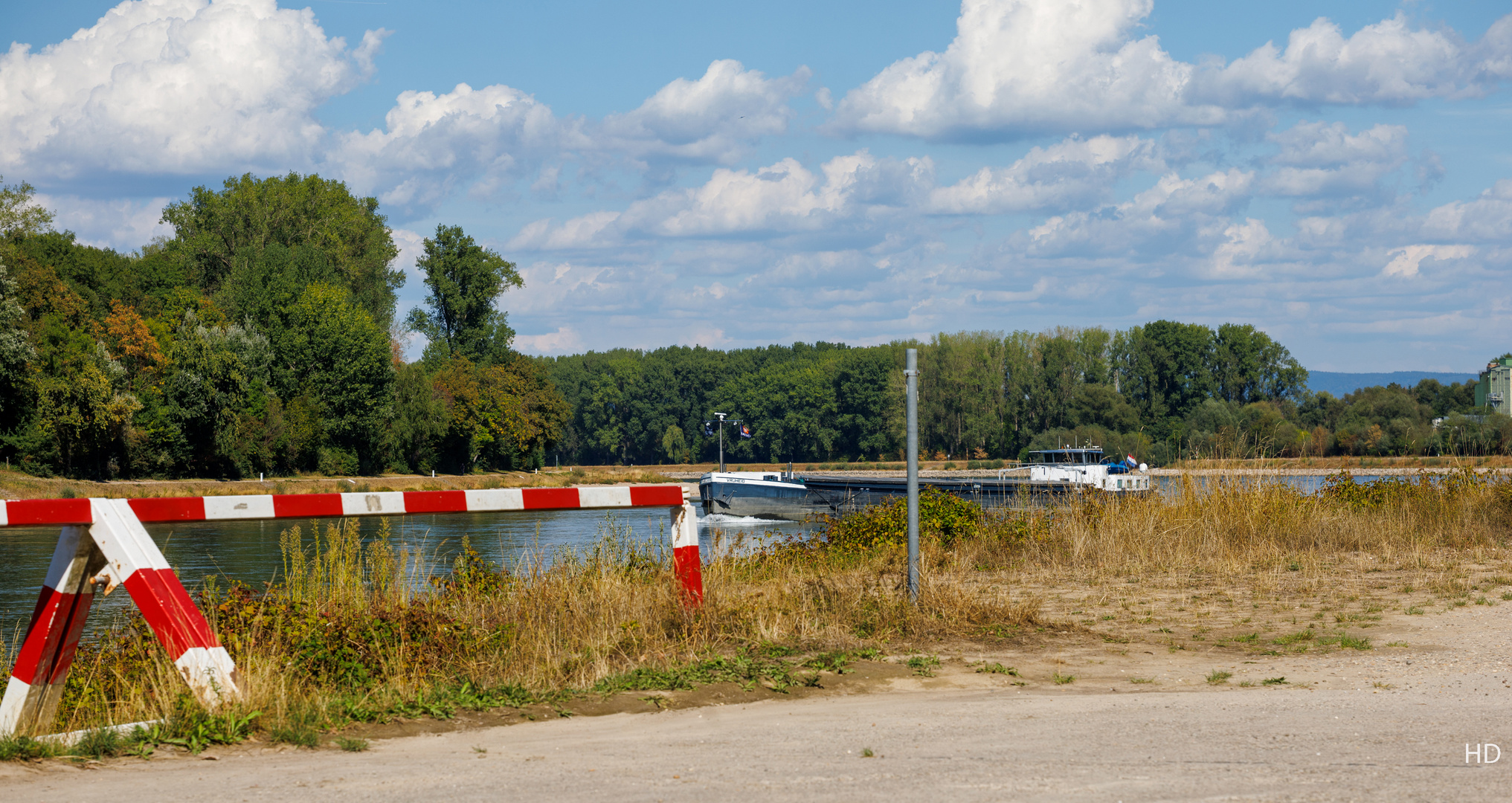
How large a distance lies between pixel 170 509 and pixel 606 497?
7.85 ft

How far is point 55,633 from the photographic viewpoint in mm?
5547

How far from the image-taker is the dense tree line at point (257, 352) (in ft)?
175

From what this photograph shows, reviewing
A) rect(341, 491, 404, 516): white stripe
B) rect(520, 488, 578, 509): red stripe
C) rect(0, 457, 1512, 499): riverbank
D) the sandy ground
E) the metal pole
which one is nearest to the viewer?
the sandy ground

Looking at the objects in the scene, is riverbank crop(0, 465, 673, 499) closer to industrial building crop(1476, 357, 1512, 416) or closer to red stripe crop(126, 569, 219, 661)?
red stripe crop(126, 569, 219, 661)

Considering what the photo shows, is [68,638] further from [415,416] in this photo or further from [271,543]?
[415,416]

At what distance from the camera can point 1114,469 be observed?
175 feet

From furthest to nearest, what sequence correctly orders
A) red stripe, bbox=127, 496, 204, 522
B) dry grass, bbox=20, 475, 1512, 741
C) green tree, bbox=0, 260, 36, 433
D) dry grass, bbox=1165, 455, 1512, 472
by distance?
green tree, bbox=0, 260, 36, 433
dry grass, bbox=1165, 455, 1512, 472
dry grass, bbox=20, 475, 1512, 741
red stripe, bbox=127, 496, 204, 522

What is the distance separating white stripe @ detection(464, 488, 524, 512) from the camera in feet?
22.9

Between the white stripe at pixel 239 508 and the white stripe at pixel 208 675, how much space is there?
39.9 inches

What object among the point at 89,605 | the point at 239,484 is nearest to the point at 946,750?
the point at 89,605

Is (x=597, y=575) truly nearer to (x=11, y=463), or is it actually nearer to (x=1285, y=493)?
(x=1285, y=493)

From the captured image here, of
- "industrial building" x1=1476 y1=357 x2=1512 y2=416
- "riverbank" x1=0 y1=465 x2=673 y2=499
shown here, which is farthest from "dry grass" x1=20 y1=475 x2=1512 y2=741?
"industrial building" x1=1476 y1=357 x2=1512 y2=416

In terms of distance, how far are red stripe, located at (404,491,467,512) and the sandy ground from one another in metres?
1.47

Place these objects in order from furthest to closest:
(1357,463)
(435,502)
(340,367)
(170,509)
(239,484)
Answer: (340,367) → (239,484) → (1357,463) → (435,502) → (170,509)
